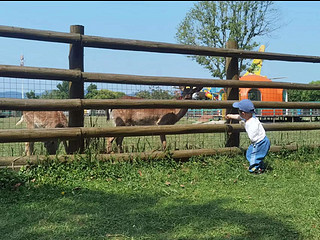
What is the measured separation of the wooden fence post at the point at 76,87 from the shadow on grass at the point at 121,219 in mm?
1135

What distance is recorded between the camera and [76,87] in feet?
16.5

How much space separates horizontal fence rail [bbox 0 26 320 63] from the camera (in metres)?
4.54

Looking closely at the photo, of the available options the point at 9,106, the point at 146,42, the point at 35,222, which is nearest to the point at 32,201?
Result: the point at 35,222

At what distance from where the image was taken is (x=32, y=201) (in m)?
3.68

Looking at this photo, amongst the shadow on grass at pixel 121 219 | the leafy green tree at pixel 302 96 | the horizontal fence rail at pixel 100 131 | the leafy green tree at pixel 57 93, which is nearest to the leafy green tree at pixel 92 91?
the leafy green tree at pixel 57 93

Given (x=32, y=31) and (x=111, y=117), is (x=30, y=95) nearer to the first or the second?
(x=32, y=31)

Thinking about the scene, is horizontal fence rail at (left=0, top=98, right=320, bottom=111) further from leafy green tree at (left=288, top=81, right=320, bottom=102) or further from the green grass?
leafy green tree at (left=288, top=81, right=320, bottom=102)

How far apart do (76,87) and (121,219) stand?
257cm

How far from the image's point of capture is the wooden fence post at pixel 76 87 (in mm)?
4984

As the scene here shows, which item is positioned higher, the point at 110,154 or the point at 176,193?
the point at 110,154

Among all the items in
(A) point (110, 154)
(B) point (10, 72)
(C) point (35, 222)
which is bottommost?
A: (C) point (35, 222)

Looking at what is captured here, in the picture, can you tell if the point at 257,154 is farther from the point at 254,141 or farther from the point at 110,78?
the point at 110,78

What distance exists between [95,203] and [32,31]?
2641 mm

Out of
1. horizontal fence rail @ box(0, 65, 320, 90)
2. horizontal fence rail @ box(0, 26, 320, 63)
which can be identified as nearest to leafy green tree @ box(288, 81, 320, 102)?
horizontal fence rail @ box(0, 26, 320, 63)
